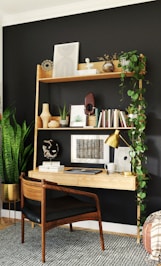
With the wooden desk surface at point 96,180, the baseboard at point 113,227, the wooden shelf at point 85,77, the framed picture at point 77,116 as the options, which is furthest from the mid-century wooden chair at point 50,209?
the wooden shelf at point 85,77

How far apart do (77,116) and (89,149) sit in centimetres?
43

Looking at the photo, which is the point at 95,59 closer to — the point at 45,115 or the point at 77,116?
the point at 77,116

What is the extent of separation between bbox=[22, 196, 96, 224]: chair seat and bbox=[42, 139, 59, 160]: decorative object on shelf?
0.79m

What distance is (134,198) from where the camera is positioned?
366 centimetres

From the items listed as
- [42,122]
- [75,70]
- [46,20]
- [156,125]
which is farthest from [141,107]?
[46,20]

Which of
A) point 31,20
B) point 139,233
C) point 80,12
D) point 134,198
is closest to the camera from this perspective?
point 139,233

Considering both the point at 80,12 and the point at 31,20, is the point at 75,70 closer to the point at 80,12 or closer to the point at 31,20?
the point at 80,12

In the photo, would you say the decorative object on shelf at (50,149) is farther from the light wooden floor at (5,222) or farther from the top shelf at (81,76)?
the light wooden floor at (5,222)

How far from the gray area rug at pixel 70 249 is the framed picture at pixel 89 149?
0.86 meters

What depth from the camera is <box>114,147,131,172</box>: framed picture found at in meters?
3.64

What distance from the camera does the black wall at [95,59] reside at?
3.58 meters

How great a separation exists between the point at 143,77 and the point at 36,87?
136 centimetres

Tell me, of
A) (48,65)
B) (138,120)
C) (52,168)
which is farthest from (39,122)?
(138,120)

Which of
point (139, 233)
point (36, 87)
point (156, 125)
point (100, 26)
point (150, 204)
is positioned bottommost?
point (139, 233)
